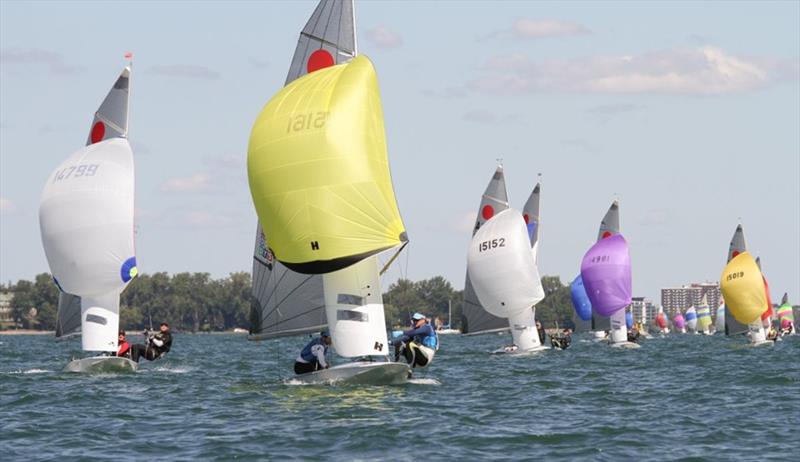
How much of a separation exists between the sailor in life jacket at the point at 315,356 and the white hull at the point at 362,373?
54 centimetres

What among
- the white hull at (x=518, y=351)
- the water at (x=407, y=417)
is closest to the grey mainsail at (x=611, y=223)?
the white hull at (x=518, y=351)

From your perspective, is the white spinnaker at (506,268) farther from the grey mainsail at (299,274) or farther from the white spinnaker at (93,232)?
the grey mainsail at (299,274)

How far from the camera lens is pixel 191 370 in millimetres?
47938

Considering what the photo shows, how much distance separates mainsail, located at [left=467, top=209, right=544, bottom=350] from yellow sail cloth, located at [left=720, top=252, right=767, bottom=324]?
14.2 metres

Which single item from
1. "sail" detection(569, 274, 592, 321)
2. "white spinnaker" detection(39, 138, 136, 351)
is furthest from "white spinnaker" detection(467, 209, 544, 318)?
"sail" detection(569, 274, 592, 321)

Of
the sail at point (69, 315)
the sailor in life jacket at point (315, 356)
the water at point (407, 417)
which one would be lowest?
the water at point (407, 417)

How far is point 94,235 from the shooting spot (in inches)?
1597

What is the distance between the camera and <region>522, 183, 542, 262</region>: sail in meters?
70.9

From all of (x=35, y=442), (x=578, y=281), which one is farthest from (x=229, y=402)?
(x=578, y=281)

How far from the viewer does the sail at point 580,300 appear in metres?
102

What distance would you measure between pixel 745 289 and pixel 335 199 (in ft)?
138

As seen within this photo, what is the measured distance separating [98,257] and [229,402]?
10544mm

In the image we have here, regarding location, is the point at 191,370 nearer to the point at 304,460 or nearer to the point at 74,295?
the point at 74,295

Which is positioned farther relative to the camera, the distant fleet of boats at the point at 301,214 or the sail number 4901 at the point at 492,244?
the sail number 4901 at the point at 492,244
